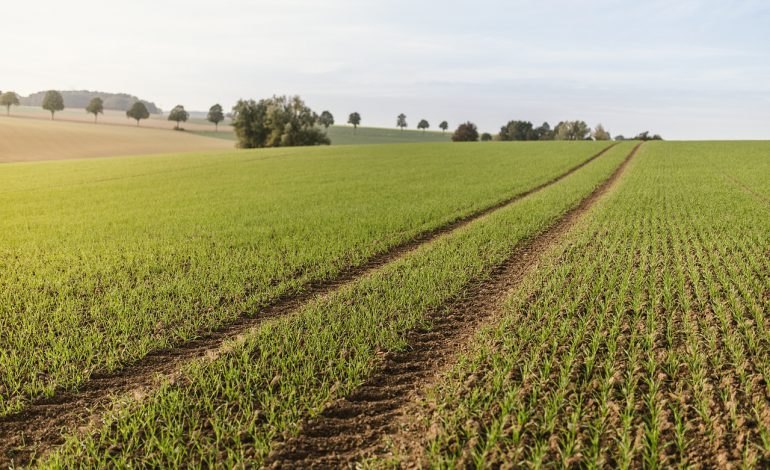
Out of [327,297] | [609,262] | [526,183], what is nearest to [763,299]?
[609,262]

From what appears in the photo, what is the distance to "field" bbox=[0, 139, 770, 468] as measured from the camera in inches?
201

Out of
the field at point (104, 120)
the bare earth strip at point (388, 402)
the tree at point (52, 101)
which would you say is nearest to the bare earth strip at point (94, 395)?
the bare earth strip at point (388, 402)

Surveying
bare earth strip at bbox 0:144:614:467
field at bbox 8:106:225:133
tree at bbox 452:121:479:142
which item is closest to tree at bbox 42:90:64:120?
field at bbox 8:106:225:133

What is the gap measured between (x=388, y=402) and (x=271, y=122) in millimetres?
92711

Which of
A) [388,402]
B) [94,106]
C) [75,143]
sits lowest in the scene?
[388,402]

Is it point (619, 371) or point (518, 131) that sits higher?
point (518, 131)

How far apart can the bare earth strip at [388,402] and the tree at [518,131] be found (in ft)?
463

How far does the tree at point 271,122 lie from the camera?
9281 centimetres

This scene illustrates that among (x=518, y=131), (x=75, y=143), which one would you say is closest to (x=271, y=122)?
(x=75, y=143)

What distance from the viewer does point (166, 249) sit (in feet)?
45.0

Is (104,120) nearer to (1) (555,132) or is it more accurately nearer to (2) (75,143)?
(2) (75,143)

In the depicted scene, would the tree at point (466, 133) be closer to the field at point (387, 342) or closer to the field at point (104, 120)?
the field at point (104, 120)

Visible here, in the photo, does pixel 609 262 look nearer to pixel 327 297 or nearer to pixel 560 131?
pixel 327 297

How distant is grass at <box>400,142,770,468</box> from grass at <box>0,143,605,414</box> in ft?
15.2
